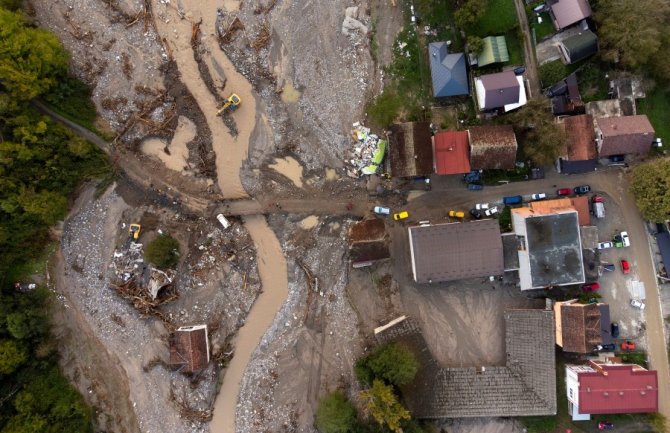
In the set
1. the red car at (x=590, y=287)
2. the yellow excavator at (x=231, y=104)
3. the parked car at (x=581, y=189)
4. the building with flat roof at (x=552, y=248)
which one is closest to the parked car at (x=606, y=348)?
the red car at (x=590, y=287)

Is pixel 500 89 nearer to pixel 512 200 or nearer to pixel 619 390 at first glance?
pixel 512 200

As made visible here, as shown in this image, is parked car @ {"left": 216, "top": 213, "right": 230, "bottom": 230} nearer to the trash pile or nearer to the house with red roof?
the trash pile

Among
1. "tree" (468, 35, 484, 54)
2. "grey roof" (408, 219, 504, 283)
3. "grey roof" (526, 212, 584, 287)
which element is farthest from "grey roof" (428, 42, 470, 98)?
"grey roof" (526, 212, 584, 287)

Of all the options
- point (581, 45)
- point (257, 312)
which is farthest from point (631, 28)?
point (257, 312)

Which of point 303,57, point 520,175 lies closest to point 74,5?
point 303,57

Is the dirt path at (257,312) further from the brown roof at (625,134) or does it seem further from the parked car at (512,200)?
the brown roof at (625,134)

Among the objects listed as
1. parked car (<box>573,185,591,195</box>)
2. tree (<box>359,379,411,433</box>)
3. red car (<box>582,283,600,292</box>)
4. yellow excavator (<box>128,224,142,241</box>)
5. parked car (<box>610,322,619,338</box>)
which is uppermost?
parked car (<box>573,185,591,195</box>)

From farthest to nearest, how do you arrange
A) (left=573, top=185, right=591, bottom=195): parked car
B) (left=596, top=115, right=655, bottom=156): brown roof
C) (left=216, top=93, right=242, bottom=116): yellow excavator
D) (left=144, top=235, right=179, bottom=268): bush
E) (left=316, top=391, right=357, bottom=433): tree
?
1. (left=573, top=185, right=591, bottom=195): parked car
2. (left=216, top=93, right=242, bottom=116): yellow excavator
3. (left=144, top=235, right=179, bottom=268): bush
4. (left=316, top=391, right=357, bottom=433): tree
5. (left=596, top=115, right=655, bottom=156): brown roof
